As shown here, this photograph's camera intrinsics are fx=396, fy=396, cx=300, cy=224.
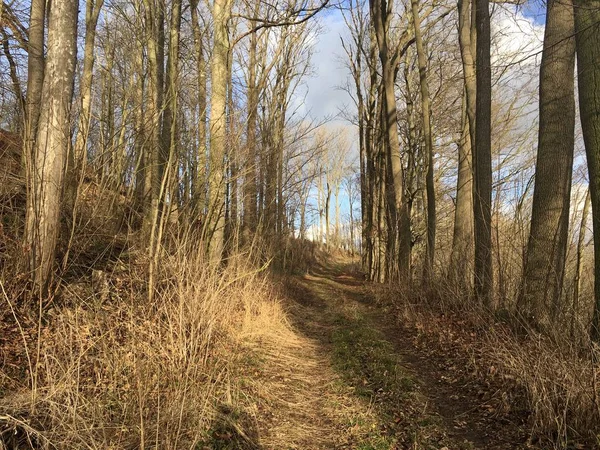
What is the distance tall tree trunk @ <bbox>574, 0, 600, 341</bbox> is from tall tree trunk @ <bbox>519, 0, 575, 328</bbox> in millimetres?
715

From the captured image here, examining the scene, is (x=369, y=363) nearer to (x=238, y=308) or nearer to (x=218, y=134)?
(x=238, y=308)

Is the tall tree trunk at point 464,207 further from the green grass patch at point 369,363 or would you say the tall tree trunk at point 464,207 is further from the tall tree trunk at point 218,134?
the tall tree trunk at point 218,134

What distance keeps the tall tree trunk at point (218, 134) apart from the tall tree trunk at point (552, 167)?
4910 millimetres

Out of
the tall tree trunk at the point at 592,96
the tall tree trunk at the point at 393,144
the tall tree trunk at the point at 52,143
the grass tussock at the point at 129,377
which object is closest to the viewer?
the grass tussock at the point at 129,377

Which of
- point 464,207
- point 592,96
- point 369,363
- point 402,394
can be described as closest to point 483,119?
point 464,207

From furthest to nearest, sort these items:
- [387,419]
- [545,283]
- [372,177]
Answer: [372,177] → [545,283] → [387,419]

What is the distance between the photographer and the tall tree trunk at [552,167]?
17.8ft

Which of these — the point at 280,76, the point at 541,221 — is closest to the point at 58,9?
the point at 541,221

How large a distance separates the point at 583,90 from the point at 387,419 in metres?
4.29

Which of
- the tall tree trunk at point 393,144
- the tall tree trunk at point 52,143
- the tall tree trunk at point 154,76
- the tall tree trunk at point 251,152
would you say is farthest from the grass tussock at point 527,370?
the tall tree trunk at point 393,144

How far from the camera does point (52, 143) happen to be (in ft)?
15.5

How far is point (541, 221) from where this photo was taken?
563 cm

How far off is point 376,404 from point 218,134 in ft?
17.4

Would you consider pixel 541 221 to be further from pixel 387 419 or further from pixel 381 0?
pixel 381 0
